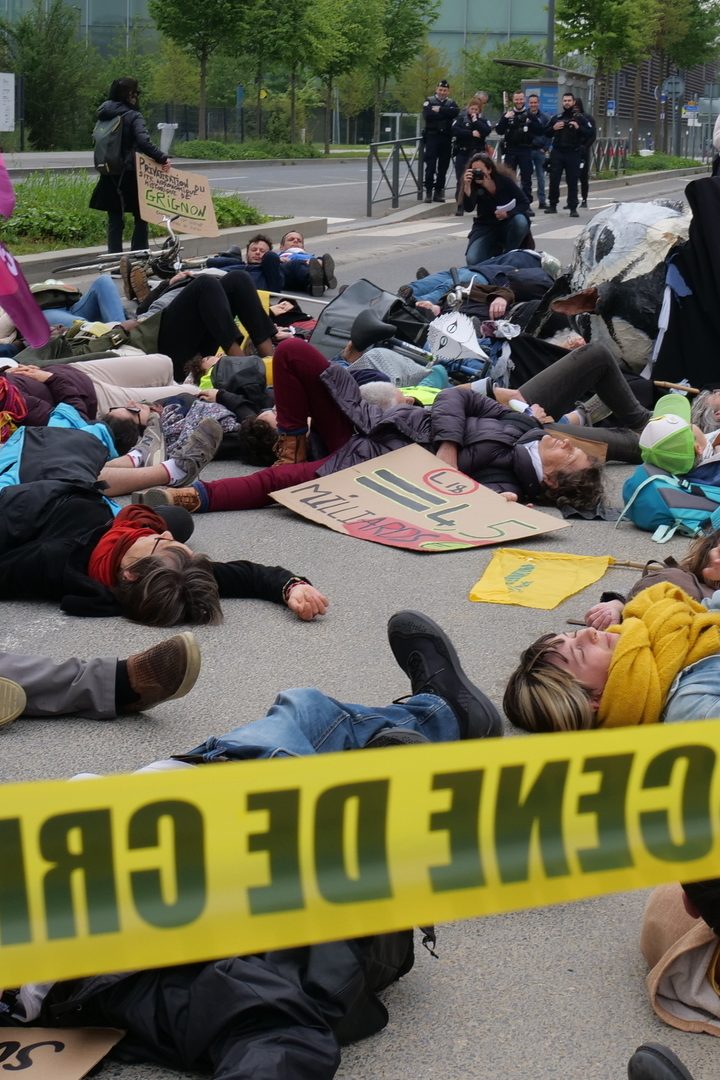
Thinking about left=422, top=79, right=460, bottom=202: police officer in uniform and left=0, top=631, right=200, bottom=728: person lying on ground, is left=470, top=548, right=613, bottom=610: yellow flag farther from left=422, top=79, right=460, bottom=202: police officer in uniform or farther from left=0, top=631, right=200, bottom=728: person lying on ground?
left=422, top=79, right=460, bottom=202: police officer in uniform

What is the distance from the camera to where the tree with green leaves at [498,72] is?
154 ft

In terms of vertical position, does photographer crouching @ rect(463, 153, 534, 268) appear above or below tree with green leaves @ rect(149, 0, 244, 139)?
below

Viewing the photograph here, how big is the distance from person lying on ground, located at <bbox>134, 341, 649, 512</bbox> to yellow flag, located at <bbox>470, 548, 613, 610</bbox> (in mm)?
650

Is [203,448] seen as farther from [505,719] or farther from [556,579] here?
[505,719]

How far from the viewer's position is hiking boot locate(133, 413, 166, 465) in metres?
6.60

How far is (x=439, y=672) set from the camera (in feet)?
12.8

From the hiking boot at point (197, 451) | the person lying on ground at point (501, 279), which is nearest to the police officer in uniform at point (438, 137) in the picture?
the person lying on ground at point (501, 279)

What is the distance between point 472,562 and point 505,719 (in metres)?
1.72

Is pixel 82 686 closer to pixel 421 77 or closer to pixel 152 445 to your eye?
pixel 152 445

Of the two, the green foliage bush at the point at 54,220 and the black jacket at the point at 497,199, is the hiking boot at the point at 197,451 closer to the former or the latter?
the black jacket at the point at 497,199

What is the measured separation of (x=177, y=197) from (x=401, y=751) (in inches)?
433

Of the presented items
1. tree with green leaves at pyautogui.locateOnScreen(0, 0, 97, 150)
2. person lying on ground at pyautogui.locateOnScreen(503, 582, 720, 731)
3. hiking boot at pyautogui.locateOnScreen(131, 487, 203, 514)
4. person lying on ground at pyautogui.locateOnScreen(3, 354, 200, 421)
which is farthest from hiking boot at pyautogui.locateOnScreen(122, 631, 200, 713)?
tree with green leaves at pyautogui.locateOnScreen(0, 0, 97, 150)

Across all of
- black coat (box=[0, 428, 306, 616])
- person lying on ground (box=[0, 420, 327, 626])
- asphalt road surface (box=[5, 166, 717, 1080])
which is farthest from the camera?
black coat (box=[0, 428, 306, 616])

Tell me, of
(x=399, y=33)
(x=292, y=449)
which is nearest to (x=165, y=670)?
(x=292, y=449)
